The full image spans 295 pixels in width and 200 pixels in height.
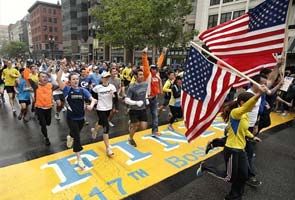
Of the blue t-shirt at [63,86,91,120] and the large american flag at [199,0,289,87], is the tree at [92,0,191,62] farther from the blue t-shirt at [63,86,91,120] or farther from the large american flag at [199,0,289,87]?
the large american flag at [199,0,289,87]

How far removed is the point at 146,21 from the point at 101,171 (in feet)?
51.4

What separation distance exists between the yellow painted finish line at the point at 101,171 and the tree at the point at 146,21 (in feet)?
47.1

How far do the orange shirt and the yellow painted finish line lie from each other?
4.36 feet

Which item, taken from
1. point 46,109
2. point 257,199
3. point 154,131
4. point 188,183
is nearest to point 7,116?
point 46,109

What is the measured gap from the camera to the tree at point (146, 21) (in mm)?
17609

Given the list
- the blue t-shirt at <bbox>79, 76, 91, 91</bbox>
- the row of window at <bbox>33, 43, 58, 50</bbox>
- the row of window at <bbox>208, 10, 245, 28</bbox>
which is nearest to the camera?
the blue t-shirt at <bbox>79, 76, 91, 91</bbox>

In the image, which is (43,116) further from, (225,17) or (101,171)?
(225,17)

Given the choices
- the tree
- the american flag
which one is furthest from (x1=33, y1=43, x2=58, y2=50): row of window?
the american flag

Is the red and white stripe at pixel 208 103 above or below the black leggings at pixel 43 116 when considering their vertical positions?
above

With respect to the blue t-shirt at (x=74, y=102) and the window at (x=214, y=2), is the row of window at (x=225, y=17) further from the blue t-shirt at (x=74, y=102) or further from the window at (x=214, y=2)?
the blue t-shirt at (x=74, y=102)

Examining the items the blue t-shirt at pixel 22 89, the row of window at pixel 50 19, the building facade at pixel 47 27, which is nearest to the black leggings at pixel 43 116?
the blue t-shirt at pixel 22 89

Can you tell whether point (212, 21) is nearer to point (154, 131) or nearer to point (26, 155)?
point (154, 131)

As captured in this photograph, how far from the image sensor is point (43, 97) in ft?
17.6

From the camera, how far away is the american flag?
2.92 metres
